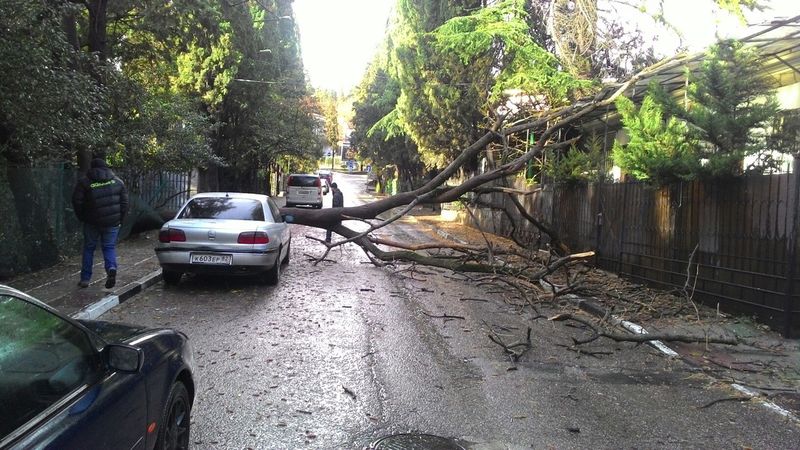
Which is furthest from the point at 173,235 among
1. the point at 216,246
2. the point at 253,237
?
the point at 253,237

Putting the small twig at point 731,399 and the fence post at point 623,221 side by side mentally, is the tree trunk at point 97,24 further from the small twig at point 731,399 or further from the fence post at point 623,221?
the small twig at point 731,399

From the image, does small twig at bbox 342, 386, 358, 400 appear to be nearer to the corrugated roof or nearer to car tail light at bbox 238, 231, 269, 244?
car tail light at bbox 238, 231, 269, 244

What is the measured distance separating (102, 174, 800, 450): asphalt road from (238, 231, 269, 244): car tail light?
34.3 inches

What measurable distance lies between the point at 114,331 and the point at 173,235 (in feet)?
19.6

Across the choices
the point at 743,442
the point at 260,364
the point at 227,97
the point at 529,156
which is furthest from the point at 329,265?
the point at 227,97

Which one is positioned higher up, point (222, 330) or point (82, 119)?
point (82, 119)

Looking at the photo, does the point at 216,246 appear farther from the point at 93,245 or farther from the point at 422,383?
the point at 422,383

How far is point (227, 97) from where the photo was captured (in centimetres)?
2448

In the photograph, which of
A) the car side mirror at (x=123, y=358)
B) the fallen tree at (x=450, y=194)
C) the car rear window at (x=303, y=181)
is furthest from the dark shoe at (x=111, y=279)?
the car rear window at (x=303, y=181)

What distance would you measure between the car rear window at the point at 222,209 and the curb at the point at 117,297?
1190mm

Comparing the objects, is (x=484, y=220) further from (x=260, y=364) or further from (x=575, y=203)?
(x=260, y=364)

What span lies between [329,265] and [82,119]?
546 centimetres

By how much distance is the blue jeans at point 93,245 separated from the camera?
8.59 m

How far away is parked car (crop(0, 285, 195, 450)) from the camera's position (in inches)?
85.9
